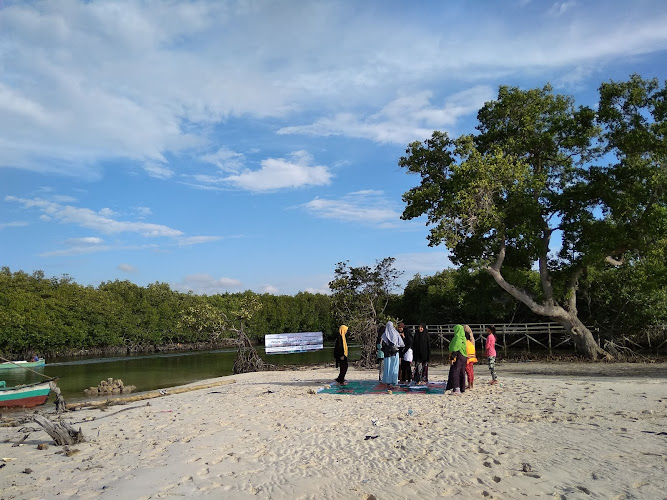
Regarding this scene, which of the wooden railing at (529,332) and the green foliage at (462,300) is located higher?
the green foliage at (462,300)

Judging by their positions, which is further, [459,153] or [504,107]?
[504,107]

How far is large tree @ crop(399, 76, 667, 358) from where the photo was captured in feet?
66.8

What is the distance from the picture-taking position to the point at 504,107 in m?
23.3

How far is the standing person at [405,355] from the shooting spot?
1385 cm

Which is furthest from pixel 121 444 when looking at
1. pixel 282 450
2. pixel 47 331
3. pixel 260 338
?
pixel 260 338

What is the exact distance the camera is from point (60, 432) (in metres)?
8.18

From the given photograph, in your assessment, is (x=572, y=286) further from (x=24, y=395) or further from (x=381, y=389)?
(x=24, y=395)

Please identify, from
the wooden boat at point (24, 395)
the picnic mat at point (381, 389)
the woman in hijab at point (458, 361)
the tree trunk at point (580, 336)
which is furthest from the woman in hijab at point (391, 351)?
the tree trunk at point (580, 336)

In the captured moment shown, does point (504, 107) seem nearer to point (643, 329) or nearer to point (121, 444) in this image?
point (643, 329)

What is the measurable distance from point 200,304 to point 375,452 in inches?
783

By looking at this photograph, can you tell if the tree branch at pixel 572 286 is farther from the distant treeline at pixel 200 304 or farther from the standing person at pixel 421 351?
the standing person at pixel 421 351

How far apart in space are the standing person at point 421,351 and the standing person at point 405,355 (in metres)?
0.18

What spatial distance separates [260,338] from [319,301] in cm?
1415

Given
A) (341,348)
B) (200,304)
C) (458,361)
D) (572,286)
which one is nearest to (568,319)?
(572,286)
